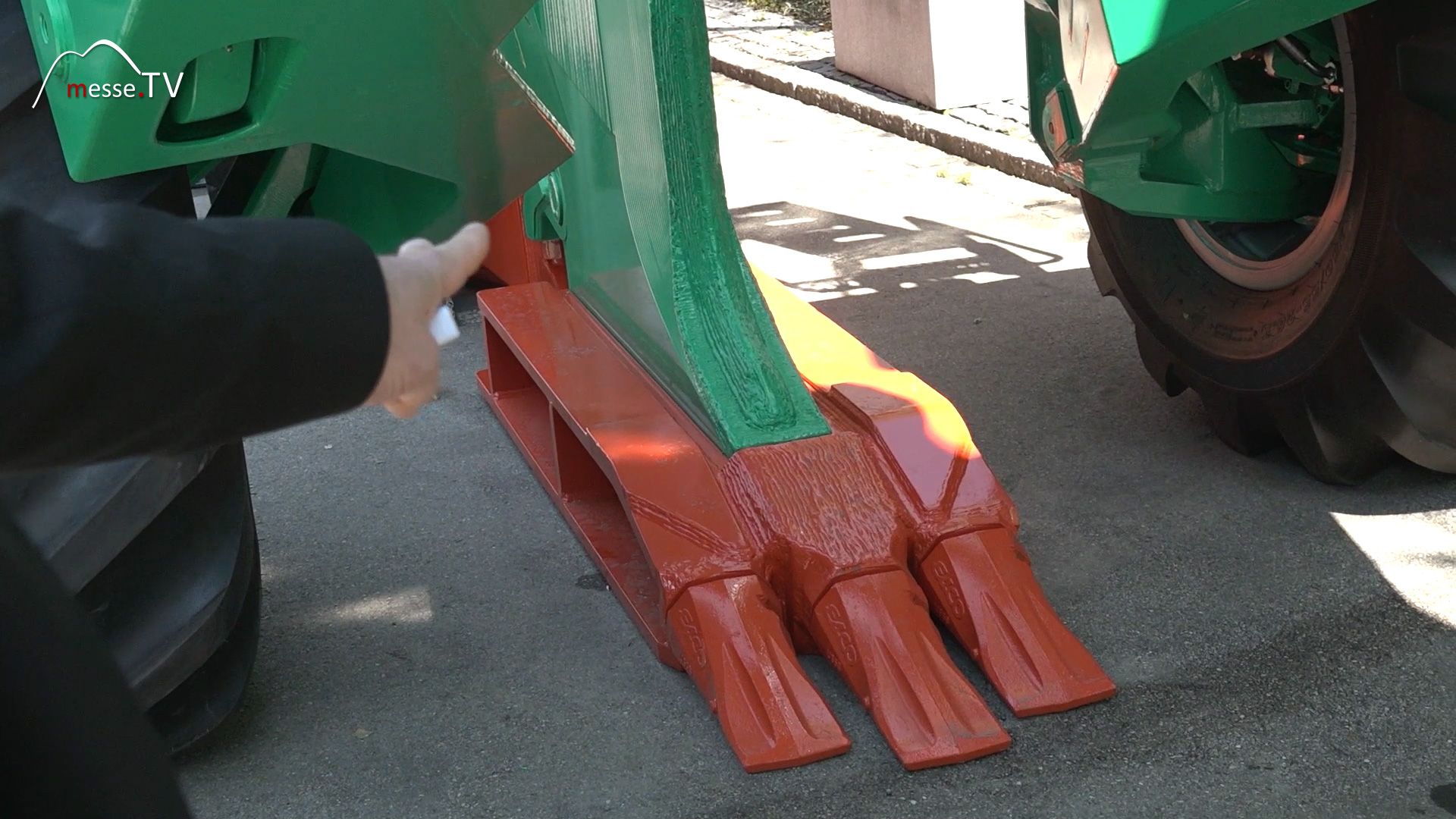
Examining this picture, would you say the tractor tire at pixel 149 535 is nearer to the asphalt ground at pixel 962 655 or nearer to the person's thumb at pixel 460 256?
the asphalt ground at pixel 962 655

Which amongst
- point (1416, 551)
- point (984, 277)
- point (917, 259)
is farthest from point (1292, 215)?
point (917, 259)

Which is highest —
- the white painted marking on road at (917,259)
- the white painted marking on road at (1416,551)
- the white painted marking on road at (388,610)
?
the white painted marking on road at (388,610)

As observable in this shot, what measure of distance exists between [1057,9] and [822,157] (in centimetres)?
335

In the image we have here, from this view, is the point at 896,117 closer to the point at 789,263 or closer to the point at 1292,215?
the point at 789,263

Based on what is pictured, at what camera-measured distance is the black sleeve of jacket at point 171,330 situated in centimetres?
65

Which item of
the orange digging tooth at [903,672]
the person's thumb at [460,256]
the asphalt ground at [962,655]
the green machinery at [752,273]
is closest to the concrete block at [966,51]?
the asphalt ground at [962,655]

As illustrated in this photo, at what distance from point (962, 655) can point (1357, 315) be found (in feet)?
2.82

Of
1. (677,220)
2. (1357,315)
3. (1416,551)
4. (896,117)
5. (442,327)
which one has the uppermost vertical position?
(442,327)

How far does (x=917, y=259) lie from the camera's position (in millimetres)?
4047

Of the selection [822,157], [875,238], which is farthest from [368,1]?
[822,157]

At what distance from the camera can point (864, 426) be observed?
2.27m

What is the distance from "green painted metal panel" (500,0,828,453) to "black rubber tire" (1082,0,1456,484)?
2.80 feet

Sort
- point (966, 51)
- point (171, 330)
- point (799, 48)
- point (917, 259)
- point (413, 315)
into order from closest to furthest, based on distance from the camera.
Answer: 1. point (171, 330)
2. point (413, 315)
3. point (917, 259)
4. point (966, 51)
5. point (799, 48)

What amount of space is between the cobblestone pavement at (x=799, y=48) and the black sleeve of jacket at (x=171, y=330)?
4.53m
